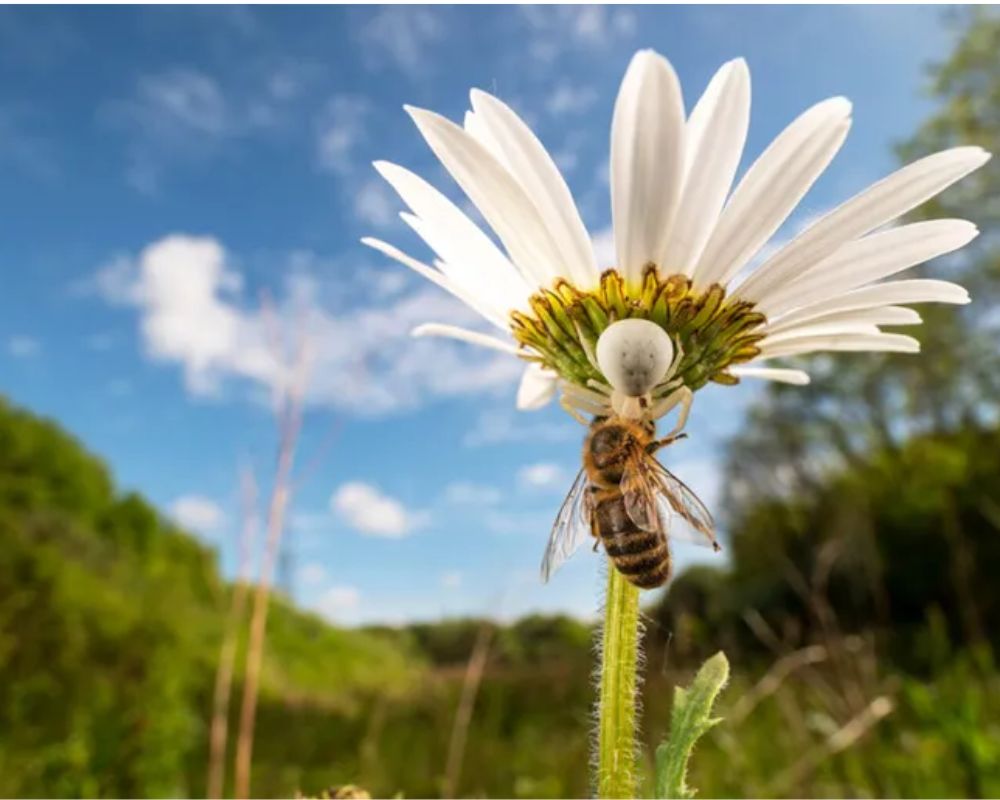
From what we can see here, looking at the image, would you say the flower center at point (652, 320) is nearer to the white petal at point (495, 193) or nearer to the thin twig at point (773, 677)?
the white petal at point (495, 193)

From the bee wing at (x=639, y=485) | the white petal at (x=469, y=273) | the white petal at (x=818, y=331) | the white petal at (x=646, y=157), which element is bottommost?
the bee wing at (x=639, y=485)

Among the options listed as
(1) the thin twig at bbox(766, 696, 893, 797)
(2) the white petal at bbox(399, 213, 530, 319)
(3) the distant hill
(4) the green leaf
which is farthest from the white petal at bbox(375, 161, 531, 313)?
(3) the distant hill

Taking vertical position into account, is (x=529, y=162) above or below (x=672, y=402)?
above

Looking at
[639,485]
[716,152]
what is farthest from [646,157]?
[639,485]

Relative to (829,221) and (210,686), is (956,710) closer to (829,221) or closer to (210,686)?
(829,221)

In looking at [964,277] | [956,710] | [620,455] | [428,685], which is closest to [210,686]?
[428,685]

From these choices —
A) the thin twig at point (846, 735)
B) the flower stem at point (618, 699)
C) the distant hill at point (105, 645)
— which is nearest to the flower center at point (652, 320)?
the flower stem at point (618, 699)

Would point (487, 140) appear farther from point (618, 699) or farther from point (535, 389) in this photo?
point (618, 699)
